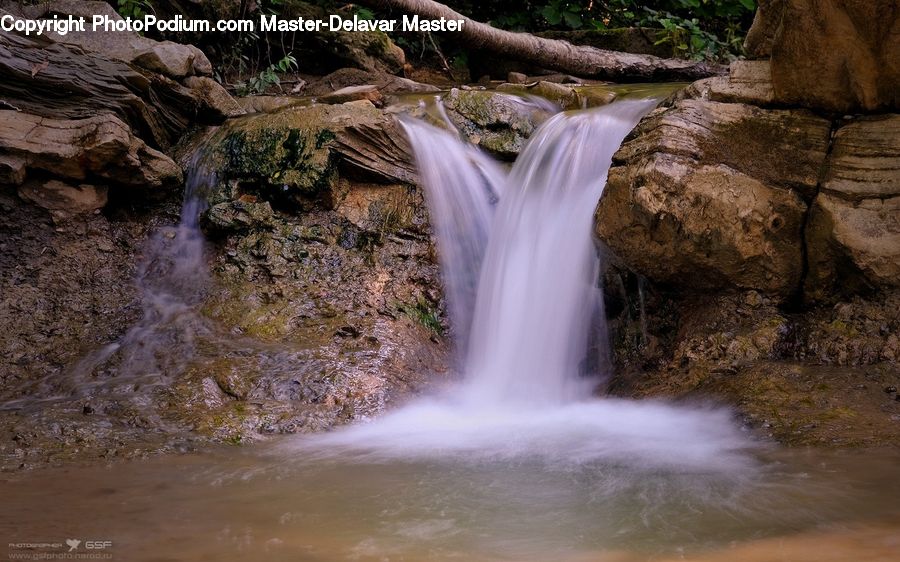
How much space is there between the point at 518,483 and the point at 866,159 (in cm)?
256

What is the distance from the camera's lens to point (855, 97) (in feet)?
12.5

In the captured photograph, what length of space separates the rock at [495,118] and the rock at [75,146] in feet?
8.48

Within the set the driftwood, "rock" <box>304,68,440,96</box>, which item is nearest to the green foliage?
Result: "rock" <box>304,68,440,96</box>

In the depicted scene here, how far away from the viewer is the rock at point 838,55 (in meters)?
3.48

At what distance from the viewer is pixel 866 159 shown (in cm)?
377

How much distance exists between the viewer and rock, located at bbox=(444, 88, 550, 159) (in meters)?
6.08

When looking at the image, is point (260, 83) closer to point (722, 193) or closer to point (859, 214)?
point (722, 193)

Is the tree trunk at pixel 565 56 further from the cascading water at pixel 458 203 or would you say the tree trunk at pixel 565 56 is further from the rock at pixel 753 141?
the rock at pixel 753 141

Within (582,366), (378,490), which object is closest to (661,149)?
(582,366)

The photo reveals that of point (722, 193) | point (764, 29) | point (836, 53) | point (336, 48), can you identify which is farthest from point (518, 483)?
point (336, 48)

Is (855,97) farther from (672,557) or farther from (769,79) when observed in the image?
(672,557)

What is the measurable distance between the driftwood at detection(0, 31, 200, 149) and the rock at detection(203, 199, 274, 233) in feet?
3.29

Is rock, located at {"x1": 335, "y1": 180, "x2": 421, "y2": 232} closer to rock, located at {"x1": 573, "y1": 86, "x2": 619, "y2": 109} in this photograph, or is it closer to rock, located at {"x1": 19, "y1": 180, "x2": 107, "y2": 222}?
rock, located at {"x1": 19, "y1": 180, "x2": 107, "y2": 222}

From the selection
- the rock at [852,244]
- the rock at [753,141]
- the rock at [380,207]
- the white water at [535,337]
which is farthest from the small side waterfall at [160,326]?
the rock at [852,244]
